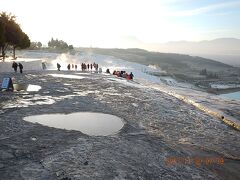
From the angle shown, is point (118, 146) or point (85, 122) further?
point (85, 122)

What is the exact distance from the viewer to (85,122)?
15.1m

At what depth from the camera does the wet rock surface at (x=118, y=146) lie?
9492mm

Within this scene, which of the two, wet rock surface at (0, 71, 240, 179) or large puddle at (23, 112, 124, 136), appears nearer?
wet rock surface at (0, 71, 240, 179)

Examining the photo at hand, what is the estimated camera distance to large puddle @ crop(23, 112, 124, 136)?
13.8m

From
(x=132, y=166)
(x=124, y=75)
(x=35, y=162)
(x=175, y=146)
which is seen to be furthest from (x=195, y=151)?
(x=124, y=75)

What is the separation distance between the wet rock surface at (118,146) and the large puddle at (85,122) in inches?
22.1

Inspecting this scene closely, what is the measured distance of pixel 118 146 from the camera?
1179 centimetres

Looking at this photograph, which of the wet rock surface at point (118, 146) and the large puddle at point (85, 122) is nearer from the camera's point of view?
the wet rock surface at point (118, 146)

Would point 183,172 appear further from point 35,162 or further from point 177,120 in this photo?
point 177,120

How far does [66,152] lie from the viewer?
10602mm

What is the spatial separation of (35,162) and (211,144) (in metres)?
8.37

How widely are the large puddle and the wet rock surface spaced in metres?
0.56

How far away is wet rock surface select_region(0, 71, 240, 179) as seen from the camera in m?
9.49

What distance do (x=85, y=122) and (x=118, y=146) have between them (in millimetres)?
3801
